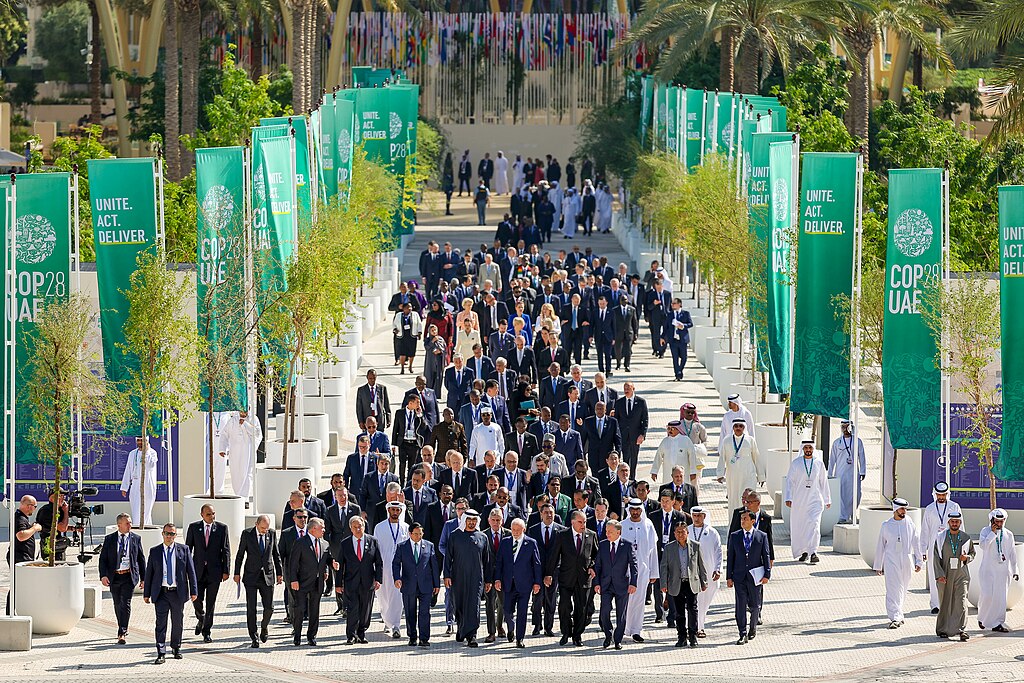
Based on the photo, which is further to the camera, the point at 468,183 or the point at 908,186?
the point at 468,183

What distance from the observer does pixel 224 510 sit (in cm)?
1873

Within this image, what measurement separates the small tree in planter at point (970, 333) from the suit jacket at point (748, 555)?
9.59ft

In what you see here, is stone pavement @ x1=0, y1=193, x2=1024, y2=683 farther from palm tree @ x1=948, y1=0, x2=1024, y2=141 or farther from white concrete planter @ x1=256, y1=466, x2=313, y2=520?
palm tree @ x1=948, y1=0, x2=1024, y2=141

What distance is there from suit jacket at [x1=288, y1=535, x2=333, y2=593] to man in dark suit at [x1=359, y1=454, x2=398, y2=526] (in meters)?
2.22

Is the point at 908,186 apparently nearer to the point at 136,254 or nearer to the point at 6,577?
the point at 136,254

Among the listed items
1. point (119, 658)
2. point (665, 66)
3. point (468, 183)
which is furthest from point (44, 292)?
point (468, 183)

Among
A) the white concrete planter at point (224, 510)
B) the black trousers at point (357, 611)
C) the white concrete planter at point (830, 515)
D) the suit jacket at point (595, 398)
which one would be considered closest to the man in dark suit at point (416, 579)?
the black trousers at point (357, 611)

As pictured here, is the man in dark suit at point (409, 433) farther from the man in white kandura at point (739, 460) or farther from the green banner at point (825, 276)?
the green banner at point (825, 276)

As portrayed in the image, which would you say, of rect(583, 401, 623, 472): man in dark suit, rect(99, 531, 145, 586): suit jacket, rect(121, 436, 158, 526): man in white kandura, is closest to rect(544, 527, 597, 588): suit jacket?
rect(99, 531, 145, 586): suit jacket

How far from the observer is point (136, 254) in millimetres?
17984

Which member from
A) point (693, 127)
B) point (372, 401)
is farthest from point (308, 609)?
point (693, 127)

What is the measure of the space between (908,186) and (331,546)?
6.46 meters

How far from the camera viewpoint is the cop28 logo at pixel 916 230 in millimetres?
17672

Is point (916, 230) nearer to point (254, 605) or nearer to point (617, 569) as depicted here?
point (617, 569)
